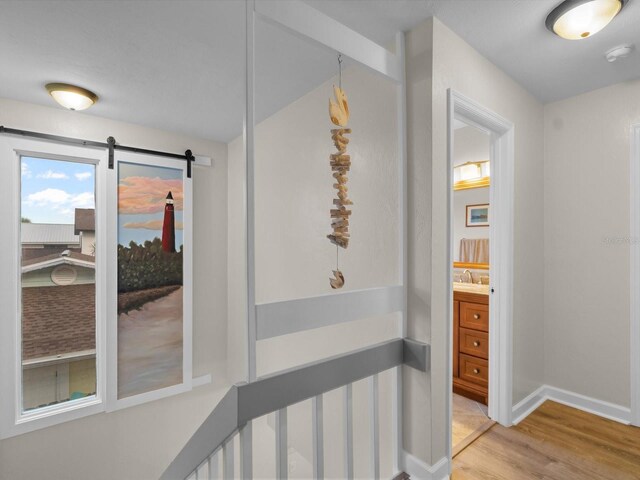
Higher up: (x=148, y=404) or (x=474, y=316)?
(x=474, y=316)

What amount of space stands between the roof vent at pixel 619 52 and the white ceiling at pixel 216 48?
0.03m

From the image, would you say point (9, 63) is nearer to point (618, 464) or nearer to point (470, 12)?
point (470, 12)

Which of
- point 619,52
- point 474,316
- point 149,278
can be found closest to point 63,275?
point 149,278

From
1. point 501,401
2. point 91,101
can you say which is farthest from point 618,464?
point 91,101

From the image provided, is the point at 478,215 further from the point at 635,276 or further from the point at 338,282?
the point at 338,282

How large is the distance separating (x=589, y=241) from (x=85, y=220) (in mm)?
3943

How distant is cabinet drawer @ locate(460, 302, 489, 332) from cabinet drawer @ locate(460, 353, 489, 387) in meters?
0.26

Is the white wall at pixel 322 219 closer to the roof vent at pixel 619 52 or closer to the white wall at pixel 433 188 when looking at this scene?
the white wall at pixel 433 188

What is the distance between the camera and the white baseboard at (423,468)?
4.97 ft

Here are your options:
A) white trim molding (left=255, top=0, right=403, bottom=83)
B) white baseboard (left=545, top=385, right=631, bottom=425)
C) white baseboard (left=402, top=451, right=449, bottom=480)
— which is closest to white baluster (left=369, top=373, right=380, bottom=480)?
white baseboard (left=402, top=451, right=449, bottom=480)

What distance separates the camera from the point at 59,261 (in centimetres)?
246

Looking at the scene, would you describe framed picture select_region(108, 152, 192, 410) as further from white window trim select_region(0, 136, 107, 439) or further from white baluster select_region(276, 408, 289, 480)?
white baluster select_region(276, 408, 289, 480)

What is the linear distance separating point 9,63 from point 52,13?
0.65m

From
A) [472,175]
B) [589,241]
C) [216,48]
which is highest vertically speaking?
[216,48]
